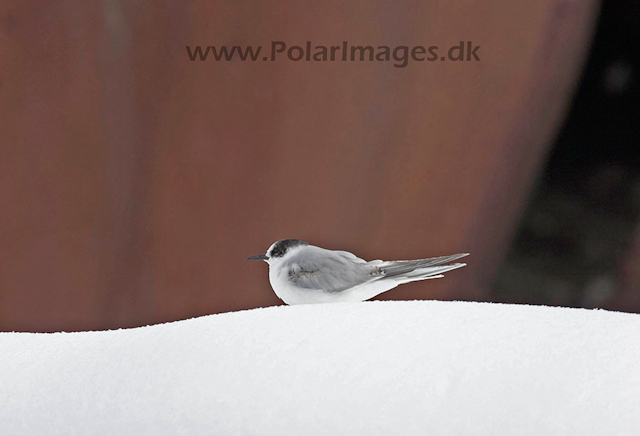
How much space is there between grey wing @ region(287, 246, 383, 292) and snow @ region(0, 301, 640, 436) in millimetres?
206

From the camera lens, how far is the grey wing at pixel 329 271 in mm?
594

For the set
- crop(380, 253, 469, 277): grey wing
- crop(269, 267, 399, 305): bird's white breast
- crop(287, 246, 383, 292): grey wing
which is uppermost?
crop(380, 253, 469, 277): grey wing

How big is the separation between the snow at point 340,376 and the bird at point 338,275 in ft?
0.59

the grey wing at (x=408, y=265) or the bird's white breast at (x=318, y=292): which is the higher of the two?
the grey wing at (x=408, y=265)

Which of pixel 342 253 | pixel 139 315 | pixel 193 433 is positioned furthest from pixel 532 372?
pixel 139 315

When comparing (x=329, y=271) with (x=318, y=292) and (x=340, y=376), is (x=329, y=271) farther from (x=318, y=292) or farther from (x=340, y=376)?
(x=340, y=376)

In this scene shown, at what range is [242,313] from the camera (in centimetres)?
41

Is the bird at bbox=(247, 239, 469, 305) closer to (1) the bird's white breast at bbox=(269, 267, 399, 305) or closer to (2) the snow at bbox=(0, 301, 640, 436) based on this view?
(1) the bird's white breast at bbox=(269, 267, 399, 305)

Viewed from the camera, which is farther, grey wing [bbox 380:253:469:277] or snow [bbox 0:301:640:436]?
grey wing [bbox 380:253:469:277]

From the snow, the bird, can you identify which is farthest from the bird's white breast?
the snow

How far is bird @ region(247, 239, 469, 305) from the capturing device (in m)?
0.57

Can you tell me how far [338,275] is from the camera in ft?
1.97

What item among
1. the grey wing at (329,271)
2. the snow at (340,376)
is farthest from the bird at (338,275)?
the snow at (340,376)

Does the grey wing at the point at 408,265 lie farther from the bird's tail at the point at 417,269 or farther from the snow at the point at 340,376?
the snow at the point at 340,376
